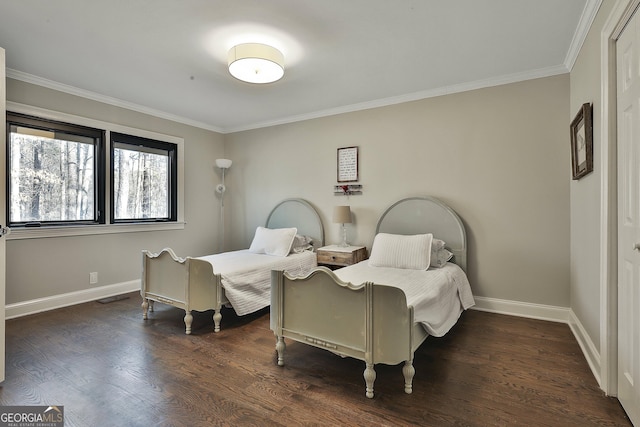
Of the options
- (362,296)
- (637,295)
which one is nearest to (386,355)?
(362,296)

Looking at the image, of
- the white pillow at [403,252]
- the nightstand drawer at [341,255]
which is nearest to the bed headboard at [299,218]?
the nightstand drawer at [341,255]

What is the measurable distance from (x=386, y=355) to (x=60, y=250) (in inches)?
147

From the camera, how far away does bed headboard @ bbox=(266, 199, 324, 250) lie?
4529 millimetres

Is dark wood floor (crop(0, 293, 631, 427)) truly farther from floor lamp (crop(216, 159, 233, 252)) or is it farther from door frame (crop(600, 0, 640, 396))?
floor lamp (crop(216, 159, 233, 252))

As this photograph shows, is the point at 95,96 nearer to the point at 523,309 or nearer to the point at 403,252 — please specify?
A: the point at 403,252

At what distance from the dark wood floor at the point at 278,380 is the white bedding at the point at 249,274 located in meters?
0.27

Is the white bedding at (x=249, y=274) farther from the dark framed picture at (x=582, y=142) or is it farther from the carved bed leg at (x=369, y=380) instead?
the dark framed picture at (x=582, y=142)

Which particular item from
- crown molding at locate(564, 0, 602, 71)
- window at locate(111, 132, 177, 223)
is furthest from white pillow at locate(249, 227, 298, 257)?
crown molding at locate(564, 0, 602, 71)

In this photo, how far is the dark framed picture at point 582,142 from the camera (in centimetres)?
228

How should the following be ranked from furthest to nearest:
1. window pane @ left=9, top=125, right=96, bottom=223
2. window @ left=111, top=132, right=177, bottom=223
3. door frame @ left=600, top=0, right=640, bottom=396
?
window @ left=111, top=132, right=177, bottom=223 < window pane @ left=9, top=125, right=96, bottom=223 < door frame @ left=600, top=0, right=640, bottom=396

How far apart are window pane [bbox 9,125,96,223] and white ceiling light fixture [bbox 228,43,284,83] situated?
7.93ft

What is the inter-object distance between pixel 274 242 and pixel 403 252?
1.65 m

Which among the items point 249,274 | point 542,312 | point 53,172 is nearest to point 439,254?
point 542,312

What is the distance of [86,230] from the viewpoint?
12.5ft
